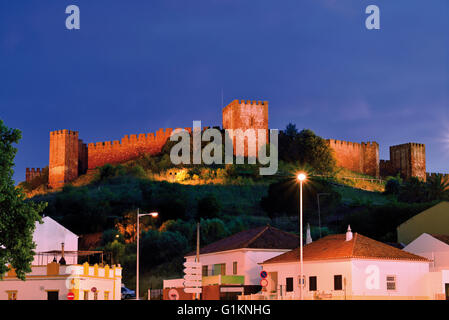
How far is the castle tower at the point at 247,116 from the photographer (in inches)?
3947

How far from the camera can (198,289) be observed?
24.3 meters

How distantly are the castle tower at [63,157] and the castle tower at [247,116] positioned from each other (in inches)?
999

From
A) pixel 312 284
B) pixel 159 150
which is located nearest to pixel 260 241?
pixel 312 284

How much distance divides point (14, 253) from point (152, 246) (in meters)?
35.0

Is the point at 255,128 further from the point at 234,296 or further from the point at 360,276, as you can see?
the point at 360,276

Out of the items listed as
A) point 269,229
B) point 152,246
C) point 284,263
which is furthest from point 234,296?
point 152,246

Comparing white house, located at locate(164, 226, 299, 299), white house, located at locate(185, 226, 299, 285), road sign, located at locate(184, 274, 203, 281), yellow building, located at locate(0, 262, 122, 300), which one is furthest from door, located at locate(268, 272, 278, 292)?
road sign, located at locate(184, 274, 203, 281)

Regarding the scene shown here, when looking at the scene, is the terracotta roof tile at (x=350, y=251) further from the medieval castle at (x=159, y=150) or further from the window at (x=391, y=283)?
the medieval castle at (x=159, y=150)

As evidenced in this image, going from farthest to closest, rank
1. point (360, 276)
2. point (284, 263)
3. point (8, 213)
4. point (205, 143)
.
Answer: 1. point (205, 143)
2. point (284, 263)
3. point (360, 276)
4. point (8, 213)

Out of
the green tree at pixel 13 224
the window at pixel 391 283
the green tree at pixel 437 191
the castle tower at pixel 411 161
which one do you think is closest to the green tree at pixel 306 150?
the castle tower at pixel 411 161

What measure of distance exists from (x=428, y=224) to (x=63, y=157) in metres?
69.0

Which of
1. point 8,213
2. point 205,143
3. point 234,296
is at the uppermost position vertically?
point 205,143
